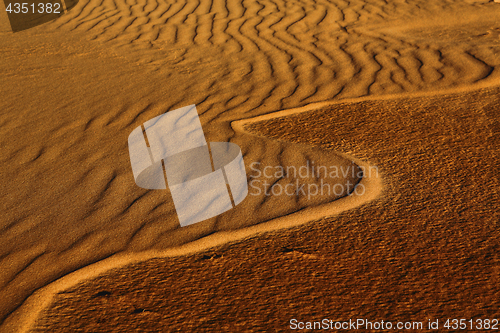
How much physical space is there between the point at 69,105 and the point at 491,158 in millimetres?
3566

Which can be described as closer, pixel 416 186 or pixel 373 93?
pixel 416 186

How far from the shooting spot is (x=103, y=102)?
4.07 meters

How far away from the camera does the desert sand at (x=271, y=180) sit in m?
1.77

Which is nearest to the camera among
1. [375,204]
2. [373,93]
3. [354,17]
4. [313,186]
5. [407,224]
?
[407,224]

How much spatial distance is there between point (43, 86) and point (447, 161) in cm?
402

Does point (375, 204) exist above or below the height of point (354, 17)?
below

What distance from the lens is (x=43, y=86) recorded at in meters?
4.55

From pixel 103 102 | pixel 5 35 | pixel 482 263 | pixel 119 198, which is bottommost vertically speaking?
pixel 482 263

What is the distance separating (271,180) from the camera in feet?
8.90

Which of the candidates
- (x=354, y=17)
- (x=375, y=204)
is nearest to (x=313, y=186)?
(x=375, y=204)

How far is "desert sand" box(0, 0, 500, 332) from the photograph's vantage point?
1772 millimetres

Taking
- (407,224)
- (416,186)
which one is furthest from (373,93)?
(407,224)

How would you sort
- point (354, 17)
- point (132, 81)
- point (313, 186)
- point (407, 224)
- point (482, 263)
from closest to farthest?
1. point (482, 263)
2. point (407, 224)
3. point (313, 186)
4. point (132, 81)
5. point (354, 17)

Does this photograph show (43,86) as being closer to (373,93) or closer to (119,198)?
(119,198)
